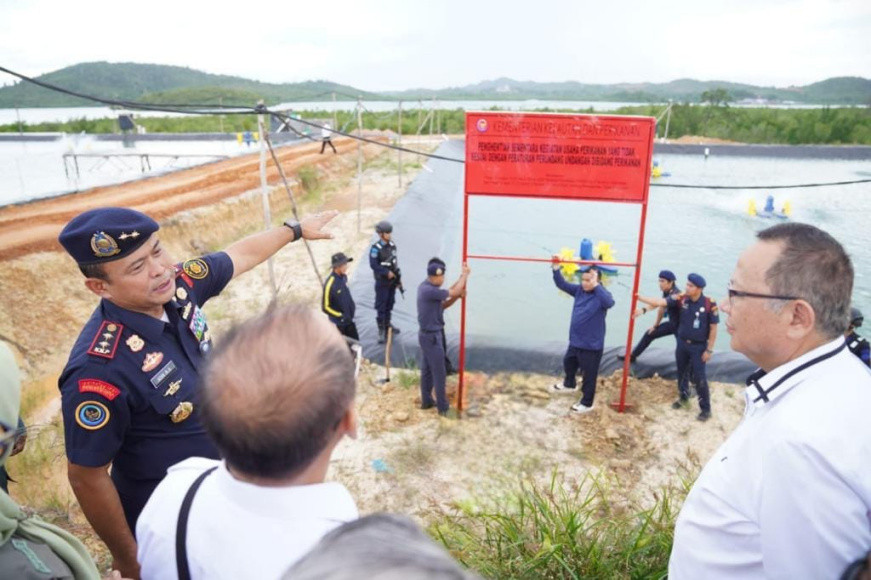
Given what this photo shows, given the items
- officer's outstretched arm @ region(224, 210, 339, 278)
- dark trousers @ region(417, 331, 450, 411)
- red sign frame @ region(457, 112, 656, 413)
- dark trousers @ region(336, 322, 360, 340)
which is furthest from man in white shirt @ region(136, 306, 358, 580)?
dark trousers @ region(336, 322, 360, 340)

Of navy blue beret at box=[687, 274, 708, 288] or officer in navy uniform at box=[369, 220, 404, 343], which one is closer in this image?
navy blue beret at box=[687, 274, 708, 288]

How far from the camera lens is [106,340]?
65.9 inches

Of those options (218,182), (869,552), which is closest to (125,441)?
(869,552)

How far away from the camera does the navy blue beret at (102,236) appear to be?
1682 millimetres

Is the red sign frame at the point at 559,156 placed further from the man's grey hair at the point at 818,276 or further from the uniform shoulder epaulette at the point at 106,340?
the uniform shoulder epaulette at the point at 106,340

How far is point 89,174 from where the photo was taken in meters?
18.5

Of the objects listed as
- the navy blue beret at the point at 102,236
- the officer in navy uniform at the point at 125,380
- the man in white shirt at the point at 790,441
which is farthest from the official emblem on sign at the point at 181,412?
the man in white shirt at the point at 790,441

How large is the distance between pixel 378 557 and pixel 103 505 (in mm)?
1544

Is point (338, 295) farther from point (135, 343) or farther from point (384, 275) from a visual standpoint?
point (135, 343)

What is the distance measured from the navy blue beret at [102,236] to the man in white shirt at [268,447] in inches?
40.3

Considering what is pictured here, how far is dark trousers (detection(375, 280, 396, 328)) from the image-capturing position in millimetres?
6777

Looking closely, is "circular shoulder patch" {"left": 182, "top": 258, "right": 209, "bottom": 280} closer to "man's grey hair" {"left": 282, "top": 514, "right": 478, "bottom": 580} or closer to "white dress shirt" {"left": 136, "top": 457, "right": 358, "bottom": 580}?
"white dress shirt" {"left": 136, "top": 457, "right": 358, "bottom": 580}

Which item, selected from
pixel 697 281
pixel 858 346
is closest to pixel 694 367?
pixel 697 281

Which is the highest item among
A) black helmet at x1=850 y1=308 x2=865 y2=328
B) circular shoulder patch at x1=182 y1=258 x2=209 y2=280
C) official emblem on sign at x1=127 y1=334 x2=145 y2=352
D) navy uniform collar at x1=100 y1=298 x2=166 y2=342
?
circular shoulder patch at x1=182 y1=258 x2=209 y2=280
